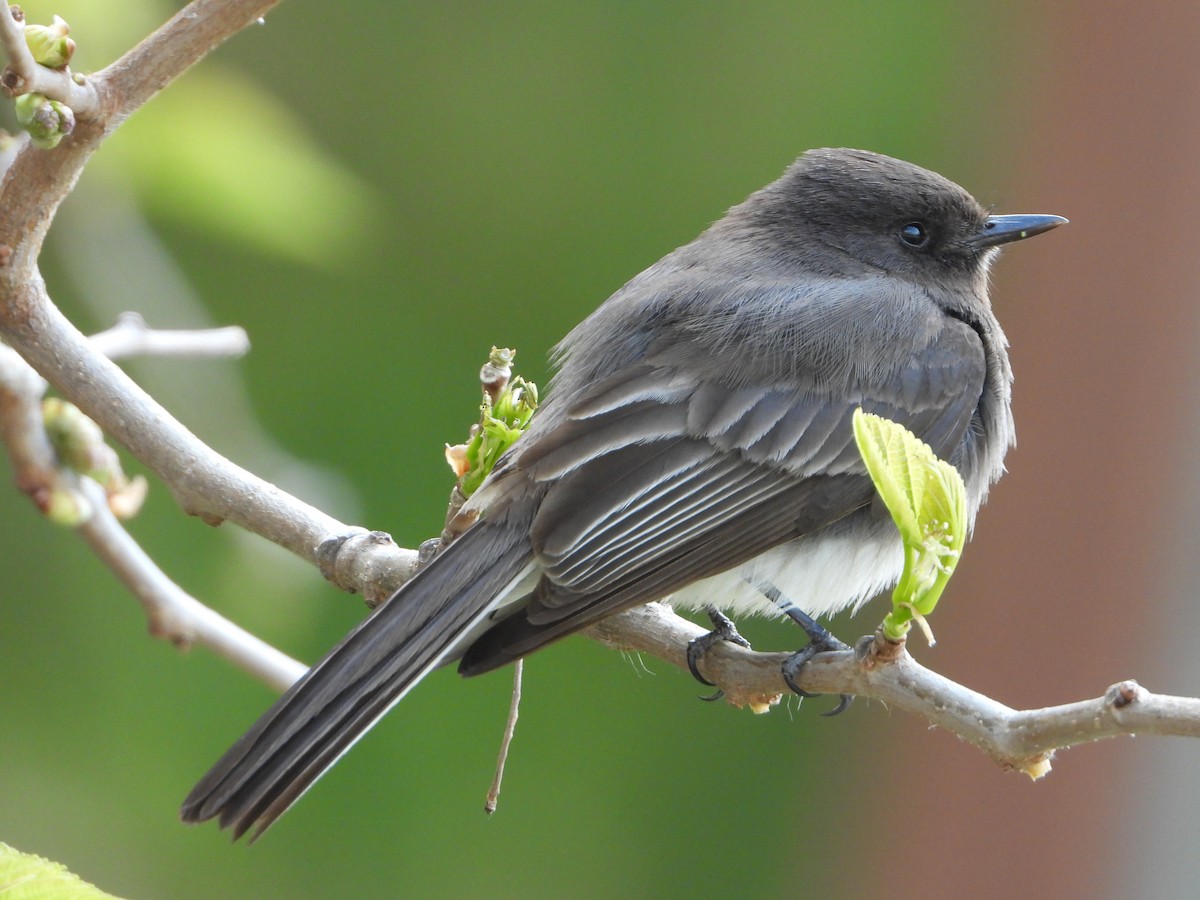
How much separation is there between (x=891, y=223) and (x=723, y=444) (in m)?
0.89

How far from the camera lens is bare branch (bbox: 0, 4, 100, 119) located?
1711 millimetres

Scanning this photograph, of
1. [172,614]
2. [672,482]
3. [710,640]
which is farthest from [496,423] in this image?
[172,614]

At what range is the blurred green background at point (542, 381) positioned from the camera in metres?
4.45

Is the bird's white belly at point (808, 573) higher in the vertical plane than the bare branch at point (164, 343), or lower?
lower

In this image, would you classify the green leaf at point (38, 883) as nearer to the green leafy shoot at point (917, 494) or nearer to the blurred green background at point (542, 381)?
the green leafy shoot at point (917, 494)

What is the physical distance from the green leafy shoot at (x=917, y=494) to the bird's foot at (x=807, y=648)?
41cm

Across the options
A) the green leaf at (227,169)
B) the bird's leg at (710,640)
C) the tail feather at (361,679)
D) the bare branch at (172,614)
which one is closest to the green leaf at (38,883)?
the tail feather at (361,679)

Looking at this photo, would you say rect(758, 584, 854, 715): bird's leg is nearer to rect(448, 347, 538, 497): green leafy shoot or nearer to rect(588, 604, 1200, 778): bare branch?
rect(588, 604, 1200, 778): bare branch

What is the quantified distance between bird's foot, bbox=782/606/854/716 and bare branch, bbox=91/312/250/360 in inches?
44.2

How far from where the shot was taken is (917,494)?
1.59 meters

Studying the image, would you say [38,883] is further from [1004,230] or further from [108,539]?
[1004,230]

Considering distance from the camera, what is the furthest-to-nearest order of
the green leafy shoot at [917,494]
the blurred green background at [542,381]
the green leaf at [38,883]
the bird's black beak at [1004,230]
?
the blurred green background at [542,381] < the bird's black beak at [1004,230] < the green leafy shoot at [917,494] < the green leaf at [38,883]

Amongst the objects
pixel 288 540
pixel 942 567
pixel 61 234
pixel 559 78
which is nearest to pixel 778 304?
pixel 288 540

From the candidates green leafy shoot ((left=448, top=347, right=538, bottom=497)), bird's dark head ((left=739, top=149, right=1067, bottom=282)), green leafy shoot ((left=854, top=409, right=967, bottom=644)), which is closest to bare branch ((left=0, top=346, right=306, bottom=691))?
green leafy shoot ((left=448, top=347, right=538, bottom=497))
